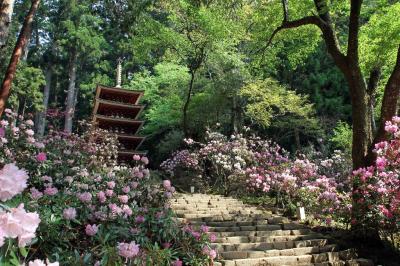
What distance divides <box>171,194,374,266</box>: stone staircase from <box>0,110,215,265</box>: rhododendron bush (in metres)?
1.21

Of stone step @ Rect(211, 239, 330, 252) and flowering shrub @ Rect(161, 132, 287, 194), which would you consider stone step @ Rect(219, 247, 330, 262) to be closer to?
stone step @ Rect(211, 239, 330, 252)

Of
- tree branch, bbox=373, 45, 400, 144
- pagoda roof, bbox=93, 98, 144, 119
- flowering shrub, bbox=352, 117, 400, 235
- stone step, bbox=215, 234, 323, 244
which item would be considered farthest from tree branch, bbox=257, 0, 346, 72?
pagoda roof, bbox=93, 98, 144, 119

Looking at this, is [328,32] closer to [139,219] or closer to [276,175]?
[276,175]

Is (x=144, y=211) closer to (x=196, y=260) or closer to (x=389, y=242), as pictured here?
(x=196, y=260)

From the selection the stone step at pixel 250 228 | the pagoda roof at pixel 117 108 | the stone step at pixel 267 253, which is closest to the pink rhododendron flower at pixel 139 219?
the stone step at pixel 267 253

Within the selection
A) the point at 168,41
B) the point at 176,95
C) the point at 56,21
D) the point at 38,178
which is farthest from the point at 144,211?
the point at 56,21

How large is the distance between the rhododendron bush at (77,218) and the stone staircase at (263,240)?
121cm

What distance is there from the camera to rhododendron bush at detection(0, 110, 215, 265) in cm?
138

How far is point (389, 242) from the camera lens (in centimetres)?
757

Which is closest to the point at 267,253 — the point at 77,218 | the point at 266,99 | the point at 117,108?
the point at 77,218

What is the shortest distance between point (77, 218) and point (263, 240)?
4.16 meters

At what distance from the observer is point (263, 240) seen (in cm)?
791

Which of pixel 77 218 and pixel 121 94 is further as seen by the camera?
pixel 121 94

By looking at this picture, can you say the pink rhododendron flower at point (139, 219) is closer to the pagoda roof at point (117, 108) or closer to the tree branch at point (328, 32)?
the tree branch at point (328, 32)
